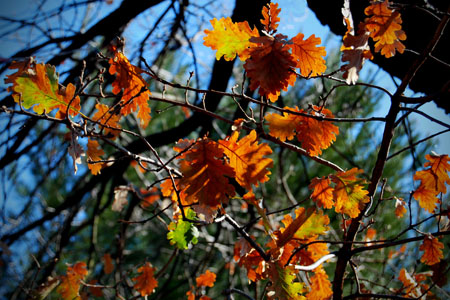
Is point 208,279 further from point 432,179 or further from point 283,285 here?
point 432,179

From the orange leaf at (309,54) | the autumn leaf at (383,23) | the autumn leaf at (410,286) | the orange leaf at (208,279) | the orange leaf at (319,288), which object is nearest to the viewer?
the autumn leaf at (383,23)

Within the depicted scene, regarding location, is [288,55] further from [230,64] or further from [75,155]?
[230,64]

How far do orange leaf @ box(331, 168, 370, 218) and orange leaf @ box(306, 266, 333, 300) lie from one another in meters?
0.30

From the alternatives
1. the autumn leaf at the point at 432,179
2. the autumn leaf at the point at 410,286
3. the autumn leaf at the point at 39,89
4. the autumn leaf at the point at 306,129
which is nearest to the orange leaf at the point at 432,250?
the autumn leaf at the point at 432,179

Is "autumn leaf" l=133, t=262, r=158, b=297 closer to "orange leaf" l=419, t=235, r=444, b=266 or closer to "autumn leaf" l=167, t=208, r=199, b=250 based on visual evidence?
"autumn leaf" l=167, t=208, r=199, b=250

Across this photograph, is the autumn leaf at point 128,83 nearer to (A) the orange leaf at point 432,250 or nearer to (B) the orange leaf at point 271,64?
(B) the orange leaf at point 271,64

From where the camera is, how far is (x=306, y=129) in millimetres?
831

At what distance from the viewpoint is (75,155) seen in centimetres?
70

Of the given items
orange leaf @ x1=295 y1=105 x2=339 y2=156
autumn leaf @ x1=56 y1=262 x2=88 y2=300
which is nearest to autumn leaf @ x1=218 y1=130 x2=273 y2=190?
Answer: orange leaf @ x1=295 y1=105 x2=339 y2=156

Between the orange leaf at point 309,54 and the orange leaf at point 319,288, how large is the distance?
55 cm

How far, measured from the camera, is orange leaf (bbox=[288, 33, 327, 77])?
2.50ft

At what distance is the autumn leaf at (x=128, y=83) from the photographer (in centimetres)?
79

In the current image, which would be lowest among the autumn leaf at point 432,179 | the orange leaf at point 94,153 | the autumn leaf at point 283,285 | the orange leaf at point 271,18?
the autumn leaf at point 283,285

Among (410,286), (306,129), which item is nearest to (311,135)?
(306,129)
